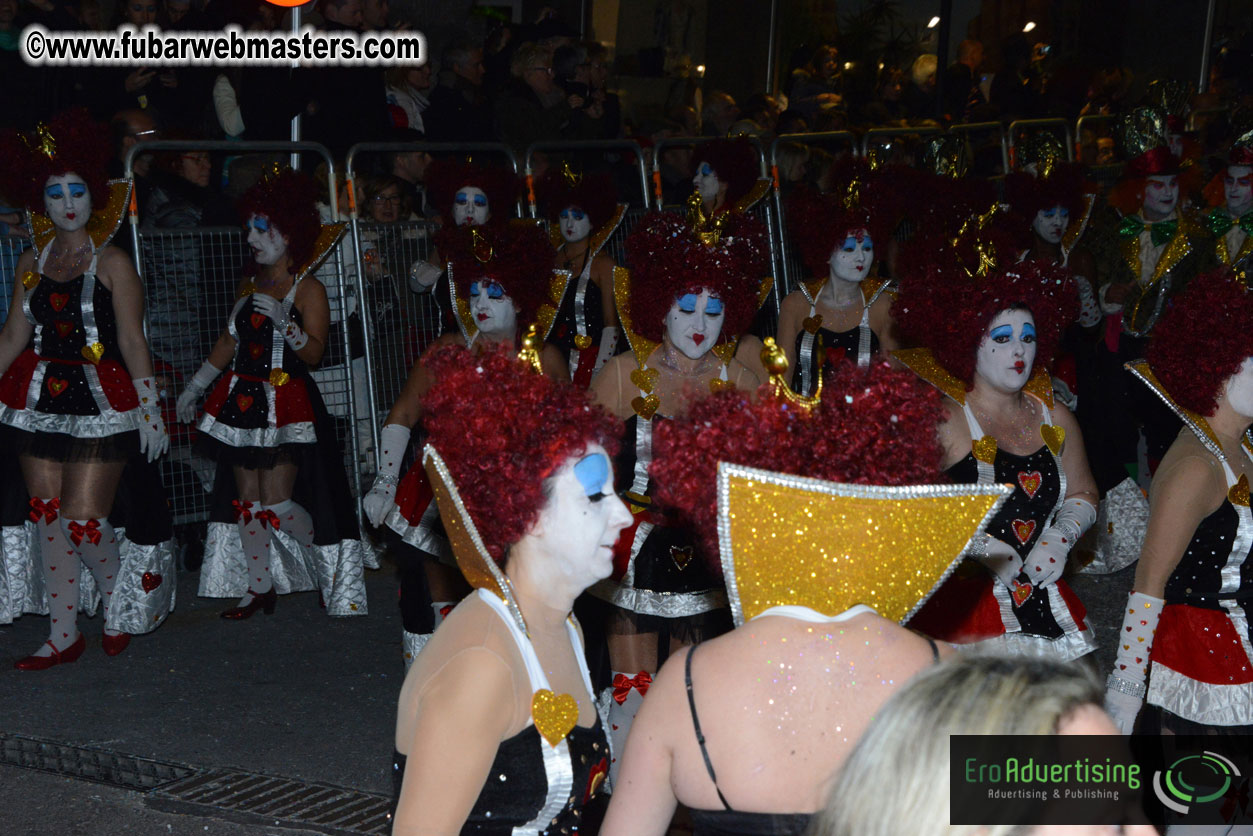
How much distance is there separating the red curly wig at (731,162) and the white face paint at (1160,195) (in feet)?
8.25

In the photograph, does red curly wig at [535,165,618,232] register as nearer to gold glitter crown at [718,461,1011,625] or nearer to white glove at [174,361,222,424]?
white glove at [174,361,222,424]

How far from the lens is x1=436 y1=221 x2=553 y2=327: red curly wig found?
5.51m

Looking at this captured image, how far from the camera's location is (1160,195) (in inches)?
339

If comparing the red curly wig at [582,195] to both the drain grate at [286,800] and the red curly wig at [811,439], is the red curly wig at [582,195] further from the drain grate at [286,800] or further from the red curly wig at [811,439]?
the red curly wig at [811,439]

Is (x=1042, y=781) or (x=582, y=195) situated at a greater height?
(x=582, y=195)

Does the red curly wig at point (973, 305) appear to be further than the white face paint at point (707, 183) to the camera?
No

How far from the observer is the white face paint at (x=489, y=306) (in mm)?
5422

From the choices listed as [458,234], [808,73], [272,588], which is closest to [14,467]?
[272,588]

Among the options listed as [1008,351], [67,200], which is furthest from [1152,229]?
[67,200]

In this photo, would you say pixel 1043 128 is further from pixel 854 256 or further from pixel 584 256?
pixel 584 256

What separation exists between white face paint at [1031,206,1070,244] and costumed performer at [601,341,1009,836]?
21.7 ft

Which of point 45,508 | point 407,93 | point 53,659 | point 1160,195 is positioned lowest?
point 53,659

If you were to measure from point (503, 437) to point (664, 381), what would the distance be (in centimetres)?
230

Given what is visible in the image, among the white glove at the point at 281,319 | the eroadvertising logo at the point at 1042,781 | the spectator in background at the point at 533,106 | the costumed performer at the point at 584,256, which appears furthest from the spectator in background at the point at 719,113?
the eroadvertising logo at the point at 1042,781
